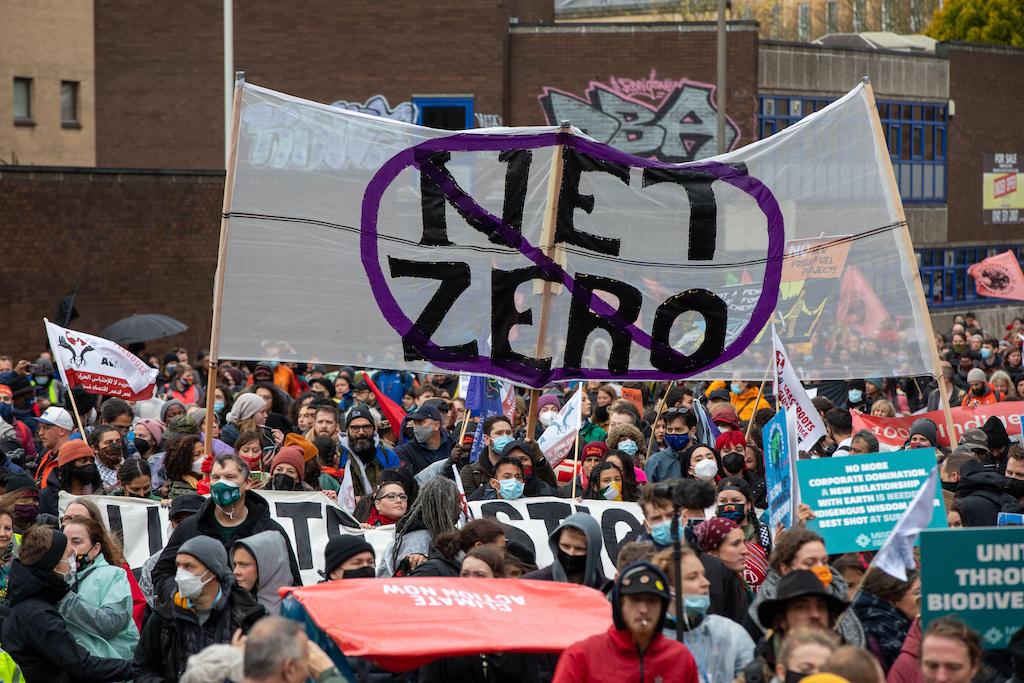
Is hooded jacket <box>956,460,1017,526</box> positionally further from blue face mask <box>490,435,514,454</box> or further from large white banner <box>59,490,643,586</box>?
blue face mask <box>490,435,514,454</box>

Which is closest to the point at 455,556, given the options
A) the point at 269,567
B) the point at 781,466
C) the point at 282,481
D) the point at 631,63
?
the point at 269,567

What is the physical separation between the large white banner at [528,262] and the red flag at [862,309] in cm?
1

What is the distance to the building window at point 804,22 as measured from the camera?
83250 mm

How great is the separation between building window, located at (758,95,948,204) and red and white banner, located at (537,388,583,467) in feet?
102

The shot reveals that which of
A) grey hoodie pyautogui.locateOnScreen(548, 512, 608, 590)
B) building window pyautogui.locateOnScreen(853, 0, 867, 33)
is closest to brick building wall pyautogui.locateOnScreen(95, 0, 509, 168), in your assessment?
grey hoodie pyautogui.locateOnScreen(548, 512, 608, 590)

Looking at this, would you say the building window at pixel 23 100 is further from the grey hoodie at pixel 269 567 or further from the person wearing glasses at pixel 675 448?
the grey hoodie at pixel 269 567

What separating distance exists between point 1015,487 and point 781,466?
3.01 metres

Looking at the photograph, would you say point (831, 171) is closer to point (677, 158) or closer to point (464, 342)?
point (464, 342)

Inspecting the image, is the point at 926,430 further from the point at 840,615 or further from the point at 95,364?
the point at 95,364

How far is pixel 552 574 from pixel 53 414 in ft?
17.7

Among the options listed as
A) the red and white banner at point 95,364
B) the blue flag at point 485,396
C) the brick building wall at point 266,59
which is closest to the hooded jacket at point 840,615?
the blue flag at point 485,396

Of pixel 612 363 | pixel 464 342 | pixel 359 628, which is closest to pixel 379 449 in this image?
pixel 464 342

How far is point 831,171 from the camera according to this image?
1058 cm

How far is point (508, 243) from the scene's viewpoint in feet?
34.7
